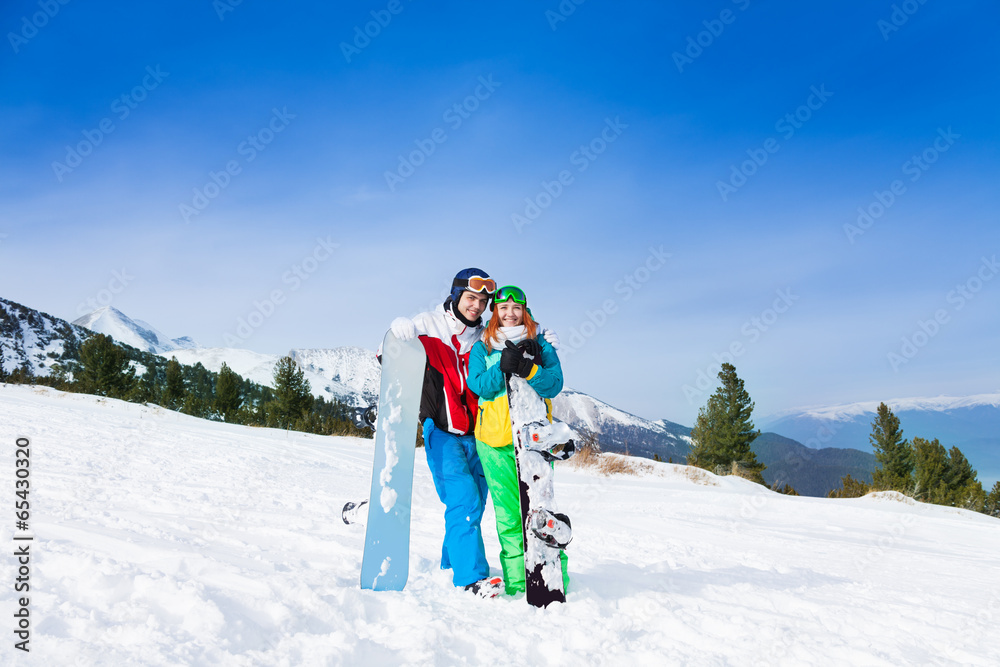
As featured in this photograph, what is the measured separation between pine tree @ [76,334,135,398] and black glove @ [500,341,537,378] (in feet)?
136

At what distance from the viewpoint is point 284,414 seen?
37094 mm

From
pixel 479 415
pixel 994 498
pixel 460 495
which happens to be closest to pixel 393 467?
pixel 460 495

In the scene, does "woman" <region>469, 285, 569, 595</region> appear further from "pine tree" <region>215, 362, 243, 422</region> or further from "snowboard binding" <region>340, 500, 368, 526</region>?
"pine tree" <region>215, 362, 243, 422</region>

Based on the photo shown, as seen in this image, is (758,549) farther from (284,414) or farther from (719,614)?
(284,414)

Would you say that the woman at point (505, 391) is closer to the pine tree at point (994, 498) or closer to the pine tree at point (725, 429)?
the pine tree at point (725, 429)

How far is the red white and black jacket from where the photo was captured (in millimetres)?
3402

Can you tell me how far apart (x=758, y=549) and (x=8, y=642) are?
214 inches

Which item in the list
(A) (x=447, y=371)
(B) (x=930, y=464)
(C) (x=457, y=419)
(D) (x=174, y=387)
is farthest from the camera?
(D) (x=174, y=387)

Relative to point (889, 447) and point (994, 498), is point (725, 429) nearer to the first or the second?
point (889, 447)

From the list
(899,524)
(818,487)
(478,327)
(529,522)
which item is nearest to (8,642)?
(529,522)

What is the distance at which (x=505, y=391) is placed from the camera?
3275mm

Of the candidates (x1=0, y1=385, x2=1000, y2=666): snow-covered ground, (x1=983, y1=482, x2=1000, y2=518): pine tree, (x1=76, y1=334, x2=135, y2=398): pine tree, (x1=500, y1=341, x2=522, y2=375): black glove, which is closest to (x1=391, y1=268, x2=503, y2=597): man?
(x1=0, y1=385, x2=1000, y2=666): snow-covered ground

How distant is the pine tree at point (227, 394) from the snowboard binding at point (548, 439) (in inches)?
1627

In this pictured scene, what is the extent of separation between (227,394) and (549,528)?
4266cm
